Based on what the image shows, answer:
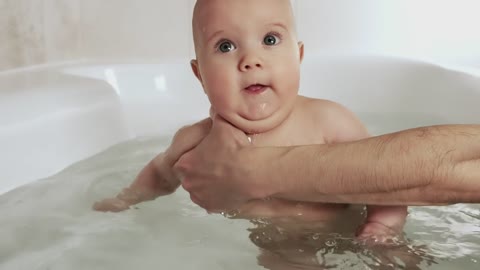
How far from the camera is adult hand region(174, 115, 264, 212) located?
3.32 feet

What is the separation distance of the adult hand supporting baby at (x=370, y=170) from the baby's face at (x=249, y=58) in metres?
0.09

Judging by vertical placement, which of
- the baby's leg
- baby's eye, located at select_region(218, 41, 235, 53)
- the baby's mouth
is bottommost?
the baby's leg

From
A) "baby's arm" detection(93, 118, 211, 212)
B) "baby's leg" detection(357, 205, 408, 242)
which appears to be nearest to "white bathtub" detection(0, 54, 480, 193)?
"baby's arm" detection(93, 118, 211, 212)

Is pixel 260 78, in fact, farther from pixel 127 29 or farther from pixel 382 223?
pixel 127 29

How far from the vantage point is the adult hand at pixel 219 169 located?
101 cm

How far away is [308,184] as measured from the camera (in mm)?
947

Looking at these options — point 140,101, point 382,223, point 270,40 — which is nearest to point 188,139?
point 270,40

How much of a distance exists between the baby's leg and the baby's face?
0.76 feet

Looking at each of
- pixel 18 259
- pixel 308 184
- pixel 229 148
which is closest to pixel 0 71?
pixel 18 259

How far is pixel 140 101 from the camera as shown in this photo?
6.68 ft

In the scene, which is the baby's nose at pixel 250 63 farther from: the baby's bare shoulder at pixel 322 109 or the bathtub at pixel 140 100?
the bathtub at pixel 140 100

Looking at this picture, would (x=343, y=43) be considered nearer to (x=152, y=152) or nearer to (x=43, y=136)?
(x=152, y=152)

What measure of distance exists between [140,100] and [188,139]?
0.87 m

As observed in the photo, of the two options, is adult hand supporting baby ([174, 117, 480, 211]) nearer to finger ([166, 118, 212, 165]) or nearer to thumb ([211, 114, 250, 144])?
thumb ([211, 114, 250, 144])
